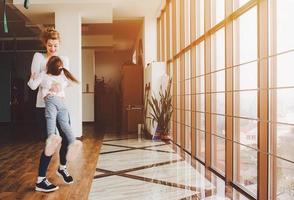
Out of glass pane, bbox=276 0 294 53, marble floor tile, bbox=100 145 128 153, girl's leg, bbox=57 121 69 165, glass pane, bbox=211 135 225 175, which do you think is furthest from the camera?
marble floor tile, bbox=100 145 128 153

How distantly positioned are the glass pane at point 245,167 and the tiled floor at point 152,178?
0.44 feet

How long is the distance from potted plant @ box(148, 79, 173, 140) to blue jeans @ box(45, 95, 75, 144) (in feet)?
11.2

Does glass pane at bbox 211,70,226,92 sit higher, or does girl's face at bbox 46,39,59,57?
girl's face at bbox 46,39,59,57

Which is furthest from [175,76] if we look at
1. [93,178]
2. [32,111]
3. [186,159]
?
[32,111]

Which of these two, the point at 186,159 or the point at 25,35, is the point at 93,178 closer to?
the point at 186,159

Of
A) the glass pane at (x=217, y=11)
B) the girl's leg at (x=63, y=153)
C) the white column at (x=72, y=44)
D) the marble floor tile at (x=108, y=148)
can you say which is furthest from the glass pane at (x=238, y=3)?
the white column at (x=72, y=44)

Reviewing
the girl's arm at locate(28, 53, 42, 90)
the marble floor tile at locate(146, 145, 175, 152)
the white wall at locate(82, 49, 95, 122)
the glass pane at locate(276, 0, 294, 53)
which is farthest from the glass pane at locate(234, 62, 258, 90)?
the white wall at locate(82, 49, 95, 122)

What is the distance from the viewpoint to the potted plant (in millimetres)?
6184

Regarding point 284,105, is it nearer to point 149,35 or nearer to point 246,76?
point 246,76

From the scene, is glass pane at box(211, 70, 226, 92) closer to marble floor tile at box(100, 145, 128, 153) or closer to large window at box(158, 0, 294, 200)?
large window at box(158, 0, 294, 200)

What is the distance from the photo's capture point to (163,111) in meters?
6.24

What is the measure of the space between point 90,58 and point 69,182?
8.53 meters

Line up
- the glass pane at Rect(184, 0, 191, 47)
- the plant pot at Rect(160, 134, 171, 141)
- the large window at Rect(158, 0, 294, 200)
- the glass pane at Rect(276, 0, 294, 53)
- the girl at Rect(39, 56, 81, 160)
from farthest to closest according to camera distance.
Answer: the plant pot at Rect(160, 134, 171, 141) → the glass pane at Rect(184, 0, 191, 47) → the girl at Rect(39, 56, 81, 160) → the large window at Rect(158, 0, 294, 200) → the glass pane at Rect(276, 0, 294, 53)

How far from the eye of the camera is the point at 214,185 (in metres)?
3.00
